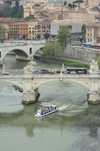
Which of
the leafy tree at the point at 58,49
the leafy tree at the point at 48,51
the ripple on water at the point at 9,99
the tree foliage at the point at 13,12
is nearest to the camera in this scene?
the ripple on water at the point at 9,99

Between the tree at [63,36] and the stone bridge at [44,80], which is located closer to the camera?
the stone bridge at [44,80]

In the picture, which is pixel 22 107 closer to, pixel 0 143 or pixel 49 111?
pixel 49 111

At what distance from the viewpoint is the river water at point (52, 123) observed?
Result: 83.5ft

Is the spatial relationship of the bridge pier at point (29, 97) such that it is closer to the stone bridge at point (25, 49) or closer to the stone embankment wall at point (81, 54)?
the stone embankment wall at point (81, 54)

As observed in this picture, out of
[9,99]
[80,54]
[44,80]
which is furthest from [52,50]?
[44,80]

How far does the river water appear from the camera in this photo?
1001 inches

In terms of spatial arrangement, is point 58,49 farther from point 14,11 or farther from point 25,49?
point 14,11

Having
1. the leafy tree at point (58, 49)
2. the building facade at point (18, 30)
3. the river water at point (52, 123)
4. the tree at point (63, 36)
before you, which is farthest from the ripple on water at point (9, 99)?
the building facade at point (18, 30)

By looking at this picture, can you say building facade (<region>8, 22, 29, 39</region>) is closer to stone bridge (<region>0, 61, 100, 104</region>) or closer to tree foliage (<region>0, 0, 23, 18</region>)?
tree foliage (<region>0, 0, 23, 18</region>)

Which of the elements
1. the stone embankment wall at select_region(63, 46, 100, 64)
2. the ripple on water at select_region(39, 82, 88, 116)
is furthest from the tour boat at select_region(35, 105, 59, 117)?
the stone embankment wall at select_region(63, 46, 100, 64)

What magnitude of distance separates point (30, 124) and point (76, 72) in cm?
826

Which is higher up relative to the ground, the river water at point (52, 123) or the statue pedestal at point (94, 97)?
the statue pedestal at point (94, 97)

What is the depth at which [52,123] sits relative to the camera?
2905cm

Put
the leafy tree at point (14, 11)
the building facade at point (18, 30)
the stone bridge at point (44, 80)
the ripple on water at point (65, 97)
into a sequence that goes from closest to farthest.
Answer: the ripple on water at point (65, 97) < the stone bridge at point (44, 80) < the building facade at point (18, 30) < the leafy tree at point (14, 11)
